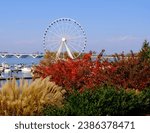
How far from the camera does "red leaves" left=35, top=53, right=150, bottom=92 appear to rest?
15117mm

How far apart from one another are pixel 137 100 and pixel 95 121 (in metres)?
4.46

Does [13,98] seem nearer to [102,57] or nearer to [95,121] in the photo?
[95,121]

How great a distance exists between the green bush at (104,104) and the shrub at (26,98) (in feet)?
1.31

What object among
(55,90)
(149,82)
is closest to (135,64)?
(149,82)

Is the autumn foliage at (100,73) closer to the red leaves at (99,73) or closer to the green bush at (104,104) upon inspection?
the red leaves at (99,73)

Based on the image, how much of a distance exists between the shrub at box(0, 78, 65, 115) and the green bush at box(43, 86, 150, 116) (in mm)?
399

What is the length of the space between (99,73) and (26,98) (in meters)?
4.52

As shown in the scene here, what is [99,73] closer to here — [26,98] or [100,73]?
[100,73]

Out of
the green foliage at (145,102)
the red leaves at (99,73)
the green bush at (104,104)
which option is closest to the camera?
the green bush at (104,104)

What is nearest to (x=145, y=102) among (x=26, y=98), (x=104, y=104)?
(x=104, y=104)

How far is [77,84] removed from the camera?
16.4 meters

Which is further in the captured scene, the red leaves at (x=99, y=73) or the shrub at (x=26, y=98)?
the red leaves at (x=99, y=73)

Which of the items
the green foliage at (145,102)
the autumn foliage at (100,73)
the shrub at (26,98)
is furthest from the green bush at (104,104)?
the autumn foliage at (100,73)

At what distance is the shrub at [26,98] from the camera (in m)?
11.5
